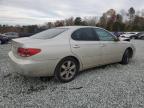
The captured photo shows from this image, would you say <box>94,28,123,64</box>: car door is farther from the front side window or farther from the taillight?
the taillight

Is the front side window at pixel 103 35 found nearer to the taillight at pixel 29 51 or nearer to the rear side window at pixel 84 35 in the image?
the rear side window at pixel 84 35

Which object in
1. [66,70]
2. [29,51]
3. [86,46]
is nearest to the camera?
[29,51]

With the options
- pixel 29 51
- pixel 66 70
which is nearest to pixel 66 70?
pixel 66 70

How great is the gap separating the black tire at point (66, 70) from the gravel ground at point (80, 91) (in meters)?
0.14

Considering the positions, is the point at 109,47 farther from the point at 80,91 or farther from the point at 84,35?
the point at 80,91

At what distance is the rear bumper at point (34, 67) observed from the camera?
3.94 m

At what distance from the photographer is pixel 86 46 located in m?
4.82

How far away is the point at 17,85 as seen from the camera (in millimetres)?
4375

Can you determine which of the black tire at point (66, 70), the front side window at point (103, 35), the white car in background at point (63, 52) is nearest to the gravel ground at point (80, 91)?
the black tire at point (66, 70)

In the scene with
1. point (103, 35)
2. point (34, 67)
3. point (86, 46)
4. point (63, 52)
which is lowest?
point (34, 67)

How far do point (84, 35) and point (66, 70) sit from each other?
1.14m

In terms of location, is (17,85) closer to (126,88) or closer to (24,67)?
(24,67)

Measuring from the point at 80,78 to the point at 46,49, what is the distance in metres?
1.35

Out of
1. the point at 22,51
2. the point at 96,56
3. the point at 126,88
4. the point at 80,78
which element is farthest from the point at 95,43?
the point at 22,51
